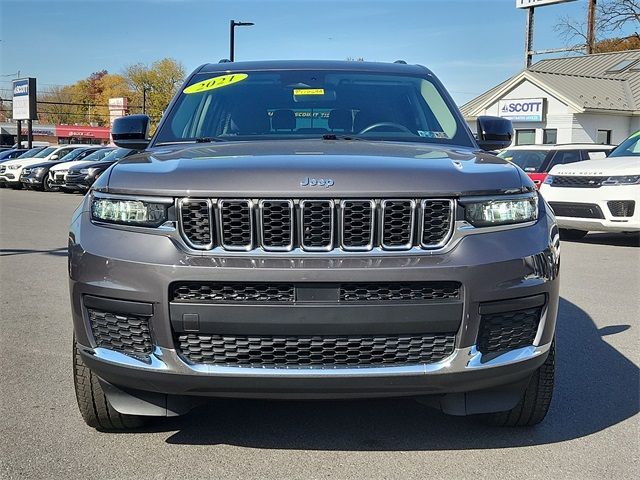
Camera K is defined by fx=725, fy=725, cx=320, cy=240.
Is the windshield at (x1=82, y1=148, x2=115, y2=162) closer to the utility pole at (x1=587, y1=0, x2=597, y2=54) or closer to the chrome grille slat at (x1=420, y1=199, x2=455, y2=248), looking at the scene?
the chrome grille slat at (x1=420, y1=199, x2=455, y2=248)

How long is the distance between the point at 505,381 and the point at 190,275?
53.2 inches

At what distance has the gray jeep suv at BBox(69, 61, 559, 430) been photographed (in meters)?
2.76

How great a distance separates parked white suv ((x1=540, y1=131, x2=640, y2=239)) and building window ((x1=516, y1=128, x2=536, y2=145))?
20965mm

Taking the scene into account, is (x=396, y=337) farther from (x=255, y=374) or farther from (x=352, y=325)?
(x=255, y=374)

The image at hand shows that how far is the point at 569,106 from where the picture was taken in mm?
30172

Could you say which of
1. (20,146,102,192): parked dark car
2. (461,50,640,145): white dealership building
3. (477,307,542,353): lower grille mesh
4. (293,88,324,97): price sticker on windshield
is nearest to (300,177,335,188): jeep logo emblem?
(477,307,542,353): lower grille mesh

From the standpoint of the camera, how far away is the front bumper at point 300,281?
2756 mm

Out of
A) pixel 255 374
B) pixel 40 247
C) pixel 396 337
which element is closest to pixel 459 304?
pixel 396 337

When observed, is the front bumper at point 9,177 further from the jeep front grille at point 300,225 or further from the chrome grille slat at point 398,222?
the chrome grille slat at point 398,222

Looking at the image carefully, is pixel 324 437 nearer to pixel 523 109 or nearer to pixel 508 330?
pixel 508 330

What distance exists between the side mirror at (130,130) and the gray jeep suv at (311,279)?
1272 mm

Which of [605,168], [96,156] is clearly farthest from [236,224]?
[96,156]

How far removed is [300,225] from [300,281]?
225mm

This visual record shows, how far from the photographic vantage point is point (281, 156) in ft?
10.2
